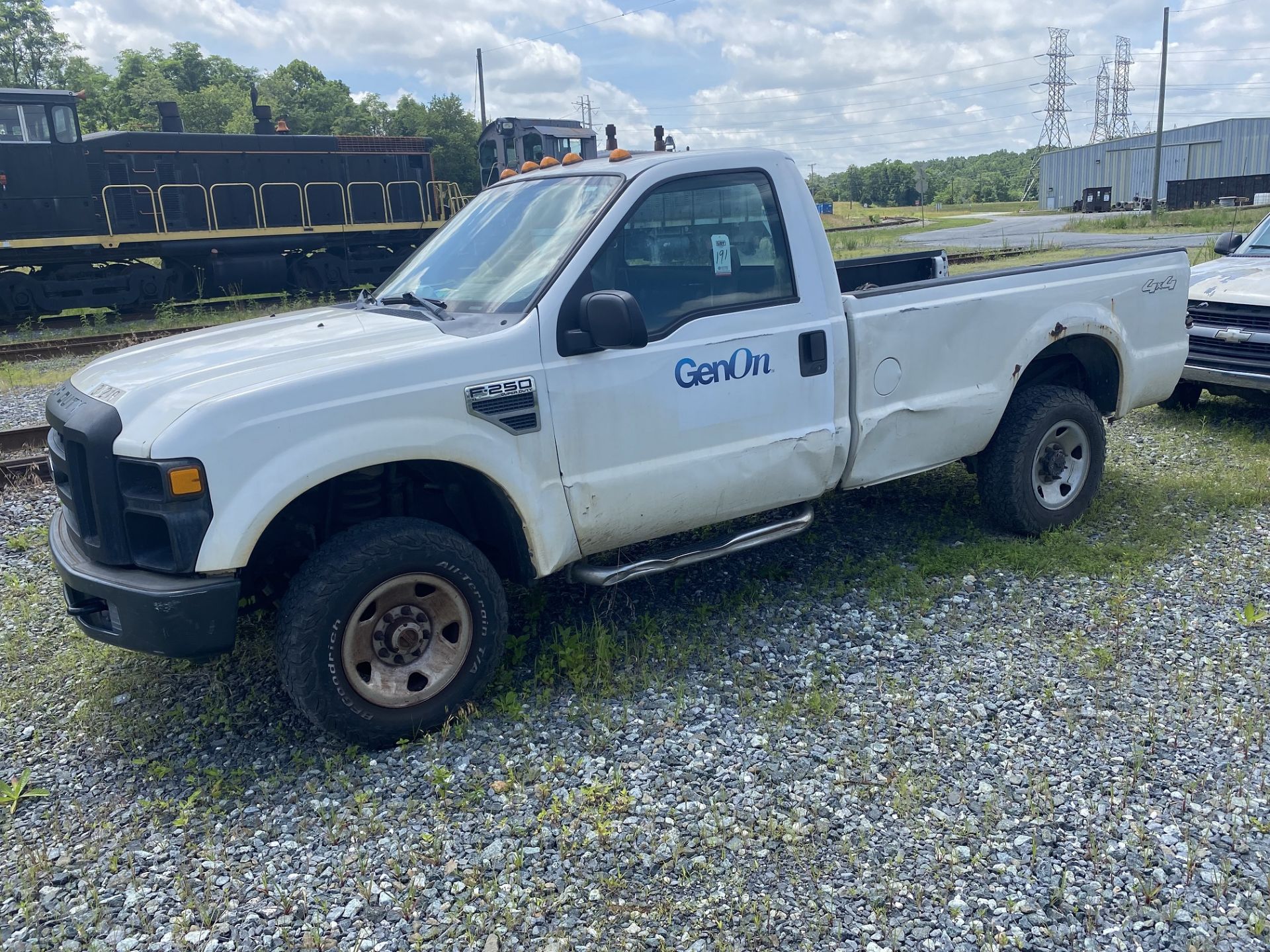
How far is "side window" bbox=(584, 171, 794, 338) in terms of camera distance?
410 cm

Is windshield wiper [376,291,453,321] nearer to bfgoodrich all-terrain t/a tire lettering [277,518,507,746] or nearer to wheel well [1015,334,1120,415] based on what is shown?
bfgoodrich all-terrain t/a tire lettering [277,518,507,746]

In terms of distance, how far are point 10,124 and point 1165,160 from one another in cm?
6671

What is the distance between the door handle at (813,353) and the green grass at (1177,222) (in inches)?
1256

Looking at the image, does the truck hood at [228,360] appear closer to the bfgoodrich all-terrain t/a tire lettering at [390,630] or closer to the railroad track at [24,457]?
the bfgoodrich all-terrain t/a tire lettering at [390,630]

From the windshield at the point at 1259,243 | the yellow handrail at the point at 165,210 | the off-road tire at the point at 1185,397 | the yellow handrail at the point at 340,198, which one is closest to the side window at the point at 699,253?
the off-road tire at the point at 1185,397

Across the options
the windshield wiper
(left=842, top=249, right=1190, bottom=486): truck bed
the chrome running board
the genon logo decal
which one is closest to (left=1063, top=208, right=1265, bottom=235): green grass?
(left=842, top=249, right=1190, bottom=486): truck bed

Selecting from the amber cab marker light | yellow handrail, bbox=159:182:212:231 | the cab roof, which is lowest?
the amber cab marker light

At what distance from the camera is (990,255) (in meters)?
23.0

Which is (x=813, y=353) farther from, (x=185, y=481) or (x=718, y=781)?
(x=185, y=481)

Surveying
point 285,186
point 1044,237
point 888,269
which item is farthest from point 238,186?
point 1044,237

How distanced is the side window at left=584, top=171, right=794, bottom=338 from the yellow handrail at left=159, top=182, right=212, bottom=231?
16429mm

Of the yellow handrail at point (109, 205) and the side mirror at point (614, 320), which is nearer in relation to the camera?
the side mirror at point (614, 320)

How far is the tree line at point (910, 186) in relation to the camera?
334 feet

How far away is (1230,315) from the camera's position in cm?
774
